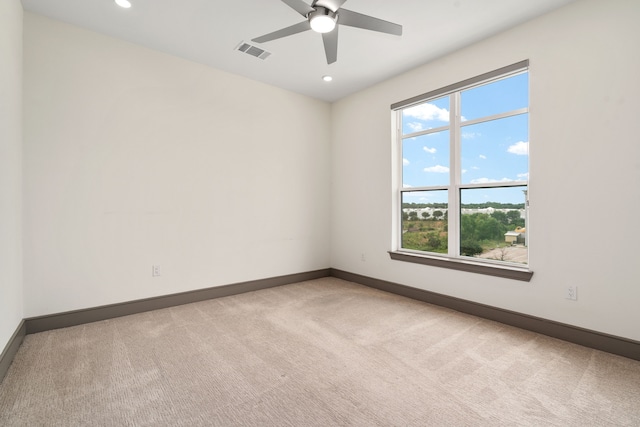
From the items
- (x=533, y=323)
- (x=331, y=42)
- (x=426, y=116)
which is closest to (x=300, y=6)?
(x=331, y=42)

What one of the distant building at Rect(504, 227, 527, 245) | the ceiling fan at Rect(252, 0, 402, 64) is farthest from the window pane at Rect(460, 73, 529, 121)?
the ceiling fan at Rect(252, 0, 402, 64)

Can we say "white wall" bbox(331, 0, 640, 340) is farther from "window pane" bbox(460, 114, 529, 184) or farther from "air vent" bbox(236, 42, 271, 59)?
"air vent" bbox(236, 42, 271, 59)

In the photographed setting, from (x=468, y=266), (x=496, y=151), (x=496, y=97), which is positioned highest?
(x=496, y=97)

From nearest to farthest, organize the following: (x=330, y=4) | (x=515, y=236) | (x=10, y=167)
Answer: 1. (x=330, y=4)
2. (x=10, y=167)
3. (x=515, y=236)

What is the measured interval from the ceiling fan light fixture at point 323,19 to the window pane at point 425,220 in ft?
7.65

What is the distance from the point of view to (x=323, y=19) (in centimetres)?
226

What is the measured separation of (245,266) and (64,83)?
9.15 feet

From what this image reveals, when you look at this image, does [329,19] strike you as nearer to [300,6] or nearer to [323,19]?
[323,19]

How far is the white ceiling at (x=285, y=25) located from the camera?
259cm

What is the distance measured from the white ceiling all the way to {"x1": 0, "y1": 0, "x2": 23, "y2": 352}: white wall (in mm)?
568

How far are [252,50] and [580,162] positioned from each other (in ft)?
11.4

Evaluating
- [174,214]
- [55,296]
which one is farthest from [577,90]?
[55,296]

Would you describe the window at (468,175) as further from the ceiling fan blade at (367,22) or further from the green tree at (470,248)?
the ceiling fan blade at (367,22)

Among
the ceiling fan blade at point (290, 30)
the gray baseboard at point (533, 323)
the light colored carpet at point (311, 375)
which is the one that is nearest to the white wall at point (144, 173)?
the light colored carpet at point (311, 375)
